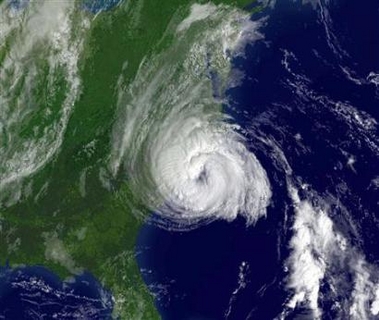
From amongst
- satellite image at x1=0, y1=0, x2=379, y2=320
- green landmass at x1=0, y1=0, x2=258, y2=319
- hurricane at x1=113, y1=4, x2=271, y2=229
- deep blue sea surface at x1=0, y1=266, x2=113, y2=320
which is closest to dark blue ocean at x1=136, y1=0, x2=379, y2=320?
satellite image at x1=0, y1=0, x2=379, y2=320

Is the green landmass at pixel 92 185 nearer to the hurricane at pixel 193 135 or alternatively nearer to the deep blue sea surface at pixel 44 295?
the deep blue sea surface at pixel 44 295

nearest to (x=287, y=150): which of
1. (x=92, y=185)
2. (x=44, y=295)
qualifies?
(x=92, y=185)

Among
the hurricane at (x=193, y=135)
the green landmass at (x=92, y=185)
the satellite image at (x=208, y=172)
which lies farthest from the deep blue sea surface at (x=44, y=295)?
the hurricane at (x=193, y=135)

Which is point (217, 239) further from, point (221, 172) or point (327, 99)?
point (327, 99)

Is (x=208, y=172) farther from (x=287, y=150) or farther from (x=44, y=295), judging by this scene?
(x=44, y=295)

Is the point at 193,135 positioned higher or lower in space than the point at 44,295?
higher
